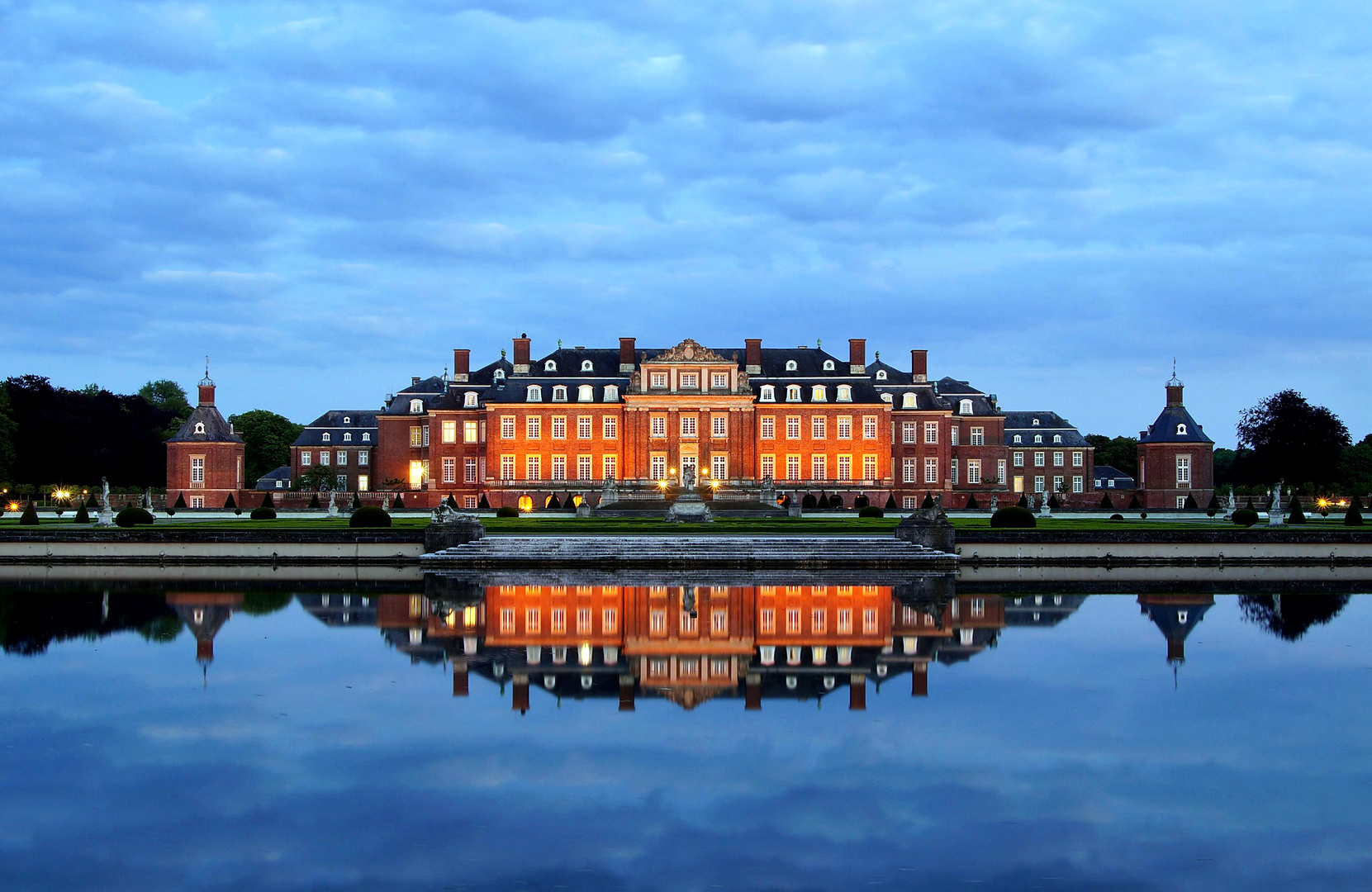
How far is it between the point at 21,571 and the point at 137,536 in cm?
291

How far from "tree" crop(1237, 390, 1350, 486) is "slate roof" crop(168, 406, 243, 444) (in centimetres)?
5933

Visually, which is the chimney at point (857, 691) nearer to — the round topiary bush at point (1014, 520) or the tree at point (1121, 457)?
the round topiary bush at point (1014, 520)

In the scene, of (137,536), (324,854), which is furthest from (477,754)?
(137,536)

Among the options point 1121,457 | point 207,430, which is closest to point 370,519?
point 207,430

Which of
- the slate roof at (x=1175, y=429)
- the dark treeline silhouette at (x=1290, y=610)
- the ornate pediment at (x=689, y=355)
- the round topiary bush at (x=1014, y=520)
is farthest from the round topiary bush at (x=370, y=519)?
the slate roof at (x=1175, y=429)

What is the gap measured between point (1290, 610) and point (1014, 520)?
1432 centimetres

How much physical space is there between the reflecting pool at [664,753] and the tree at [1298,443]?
52472 millimetres

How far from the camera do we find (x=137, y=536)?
2978cm

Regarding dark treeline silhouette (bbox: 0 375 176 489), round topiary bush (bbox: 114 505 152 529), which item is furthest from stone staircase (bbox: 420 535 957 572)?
dark treeline silhouette (bbox: 0 375 176 489)

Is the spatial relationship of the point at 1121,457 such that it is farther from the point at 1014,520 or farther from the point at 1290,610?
the point at 1290,610

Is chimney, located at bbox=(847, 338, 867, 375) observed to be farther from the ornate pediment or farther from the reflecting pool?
the reflecting pool

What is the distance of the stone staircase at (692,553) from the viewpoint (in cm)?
2817

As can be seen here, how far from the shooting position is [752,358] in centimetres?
5984

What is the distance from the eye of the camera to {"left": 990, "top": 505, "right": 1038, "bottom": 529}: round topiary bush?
1348 inches
